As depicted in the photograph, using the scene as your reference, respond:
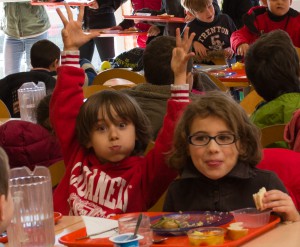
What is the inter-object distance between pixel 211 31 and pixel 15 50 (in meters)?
2.95

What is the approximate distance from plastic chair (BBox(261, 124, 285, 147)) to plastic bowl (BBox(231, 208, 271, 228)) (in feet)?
3.16

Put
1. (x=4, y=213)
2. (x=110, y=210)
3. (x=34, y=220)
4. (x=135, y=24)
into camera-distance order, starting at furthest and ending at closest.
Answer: (x=135, y=24) < (x=110, y=210) < (x=34, y=220) < (x=4, y=213)

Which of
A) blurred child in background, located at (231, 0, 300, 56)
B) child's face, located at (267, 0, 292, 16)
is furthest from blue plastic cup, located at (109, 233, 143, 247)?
child's face, located at (267, 0, 292, 16)

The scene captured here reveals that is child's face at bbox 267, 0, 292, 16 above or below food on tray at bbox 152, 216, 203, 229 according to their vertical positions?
above

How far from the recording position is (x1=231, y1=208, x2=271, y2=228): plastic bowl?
2.32 meters

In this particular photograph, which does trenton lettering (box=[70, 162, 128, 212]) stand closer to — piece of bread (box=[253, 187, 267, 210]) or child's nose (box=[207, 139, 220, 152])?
child's nose (box=[207, 139, 220, 152])

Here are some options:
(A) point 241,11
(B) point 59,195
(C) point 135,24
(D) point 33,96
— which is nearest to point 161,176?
(B) point 59,195

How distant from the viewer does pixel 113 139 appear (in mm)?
2975

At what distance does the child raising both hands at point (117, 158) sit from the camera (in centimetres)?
293

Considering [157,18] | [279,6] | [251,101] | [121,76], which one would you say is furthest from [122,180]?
[157,18]

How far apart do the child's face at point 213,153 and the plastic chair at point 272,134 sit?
2.30 ft

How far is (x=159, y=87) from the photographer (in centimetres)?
401

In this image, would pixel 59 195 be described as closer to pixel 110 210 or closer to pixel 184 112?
pixel 110 210

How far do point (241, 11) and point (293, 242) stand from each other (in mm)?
6870
